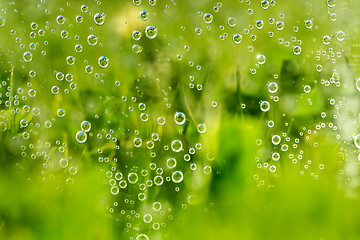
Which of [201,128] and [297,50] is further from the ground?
[297,50]

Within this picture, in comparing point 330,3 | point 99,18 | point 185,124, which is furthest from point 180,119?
point 330,3

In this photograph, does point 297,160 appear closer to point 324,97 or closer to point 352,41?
point 324,97

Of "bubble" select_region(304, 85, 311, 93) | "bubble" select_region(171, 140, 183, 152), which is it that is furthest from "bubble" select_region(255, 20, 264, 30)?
"bubble" select_region(171, 140, 183, 152)

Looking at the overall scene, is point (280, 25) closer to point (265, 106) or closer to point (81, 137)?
point (265, 106)

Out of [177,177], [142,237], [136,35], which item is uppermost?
[136,35]

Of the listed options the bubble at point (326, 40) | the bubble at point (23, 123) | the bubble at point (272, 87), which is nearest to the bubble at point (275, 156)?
the bubble at point (272, 87)

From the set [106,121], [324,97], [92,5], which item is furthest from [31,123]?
[324,97]
